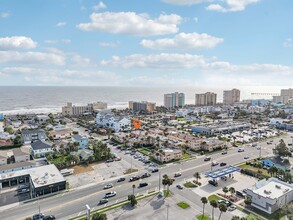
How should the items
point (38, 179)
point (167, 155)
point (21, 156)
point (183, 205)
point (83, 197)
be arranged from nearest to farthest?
point (183, 205), point (83, 197), point (38, 179), point (21, 156), point (167, 155)

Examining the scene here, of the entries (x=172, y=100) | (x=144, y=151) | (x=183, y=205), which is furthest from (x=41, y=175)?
(x=172, y=100)

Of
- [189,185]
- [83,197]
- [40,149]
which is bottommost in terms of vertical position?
[83,197]

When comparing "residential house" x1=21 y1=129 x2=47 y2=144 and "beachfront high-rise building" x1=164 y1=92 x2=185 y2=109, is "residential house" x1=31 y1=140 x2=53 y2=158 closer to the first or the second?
"residential house" x1=21 y1=129 x2=47 y2=144

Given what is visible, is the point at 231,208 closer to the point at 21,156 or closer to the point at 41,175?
the point at 41,175

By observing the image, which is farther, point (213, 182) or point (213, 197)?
point (213, 182)

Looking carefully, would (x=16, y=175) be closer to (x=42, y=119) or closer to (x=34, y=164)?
(x=34, y=164)

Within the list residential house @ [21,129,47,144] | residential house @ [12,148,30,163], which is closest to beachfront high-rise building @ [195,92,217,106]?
residential house @ [21,129,47,144]

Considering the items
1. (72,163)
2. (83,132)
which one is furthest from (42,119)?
(72,163)
